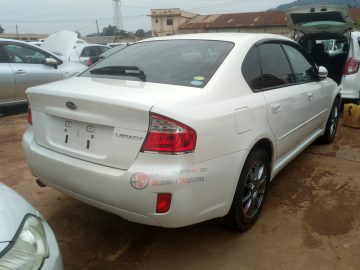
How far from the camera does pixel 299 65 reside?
13.5 ft

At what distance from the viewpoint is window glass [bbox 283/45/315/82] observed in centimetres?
394

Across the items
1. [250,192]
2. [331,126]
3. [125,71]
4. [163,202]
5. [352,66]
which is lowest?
[331,126]

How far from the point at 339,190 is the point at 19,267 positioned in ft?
10.6

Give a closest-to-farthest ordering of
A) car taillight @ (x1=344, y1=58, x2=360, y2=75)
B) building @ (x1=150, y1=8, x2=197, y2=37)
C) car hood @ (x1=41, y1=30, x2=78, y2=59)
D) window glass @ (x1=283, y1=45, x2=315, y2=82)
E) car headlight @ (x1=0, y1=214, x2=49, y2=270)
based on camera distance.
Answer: car headlight @ (x1=0, y1=214, x2=49, y2=270)
window glass @ (x1=283, y1=45, x2=315, y2=82)
car taillight @ (x1=344, y1=58, x2=360, y2=75)
car hood @ (x1=41, y1=30, x2=78, y2=59)
building @ (x1=150, y1=8, x2=197, y2=37)

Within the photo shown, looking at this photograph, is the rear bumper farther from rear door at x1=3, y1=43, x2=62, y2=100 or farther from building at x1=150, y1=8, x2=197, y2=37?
building at x1=150, y1=8, x2=197, y2=37

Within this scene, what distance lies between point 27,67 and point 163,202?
5.79 metres

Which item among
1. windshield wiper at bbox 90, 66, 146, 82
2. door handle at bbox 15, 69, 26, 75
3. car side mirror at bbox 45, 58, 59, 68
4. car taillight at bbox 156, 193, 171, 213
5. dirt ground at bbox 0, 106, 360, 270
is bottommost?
dirt ground at bbox 0, 106, 360, 270

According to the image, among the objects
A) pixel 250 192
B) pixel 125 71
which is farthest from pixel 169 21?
pixel 250 192

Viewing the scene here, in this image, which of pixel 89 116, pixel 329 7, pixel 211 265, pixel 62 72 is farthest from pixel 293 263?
pixel 62 72

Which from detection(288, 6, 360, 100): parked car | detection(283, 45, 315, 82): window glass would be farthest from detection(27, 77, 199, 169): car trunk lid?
detection(288, 6, 360, 100): parked car

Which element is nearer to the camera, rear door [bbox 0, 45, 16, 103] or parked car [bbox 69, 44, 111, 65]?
rear door [bbox 0, 45, 16, 103]

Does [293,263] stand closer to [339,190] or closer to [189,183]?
[189,183]

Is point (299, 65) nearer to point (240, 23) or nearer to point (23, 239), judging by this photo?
point (23, 239)

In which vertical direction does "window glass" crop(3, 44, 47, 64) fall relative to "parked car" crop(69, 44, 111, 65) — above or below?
above
